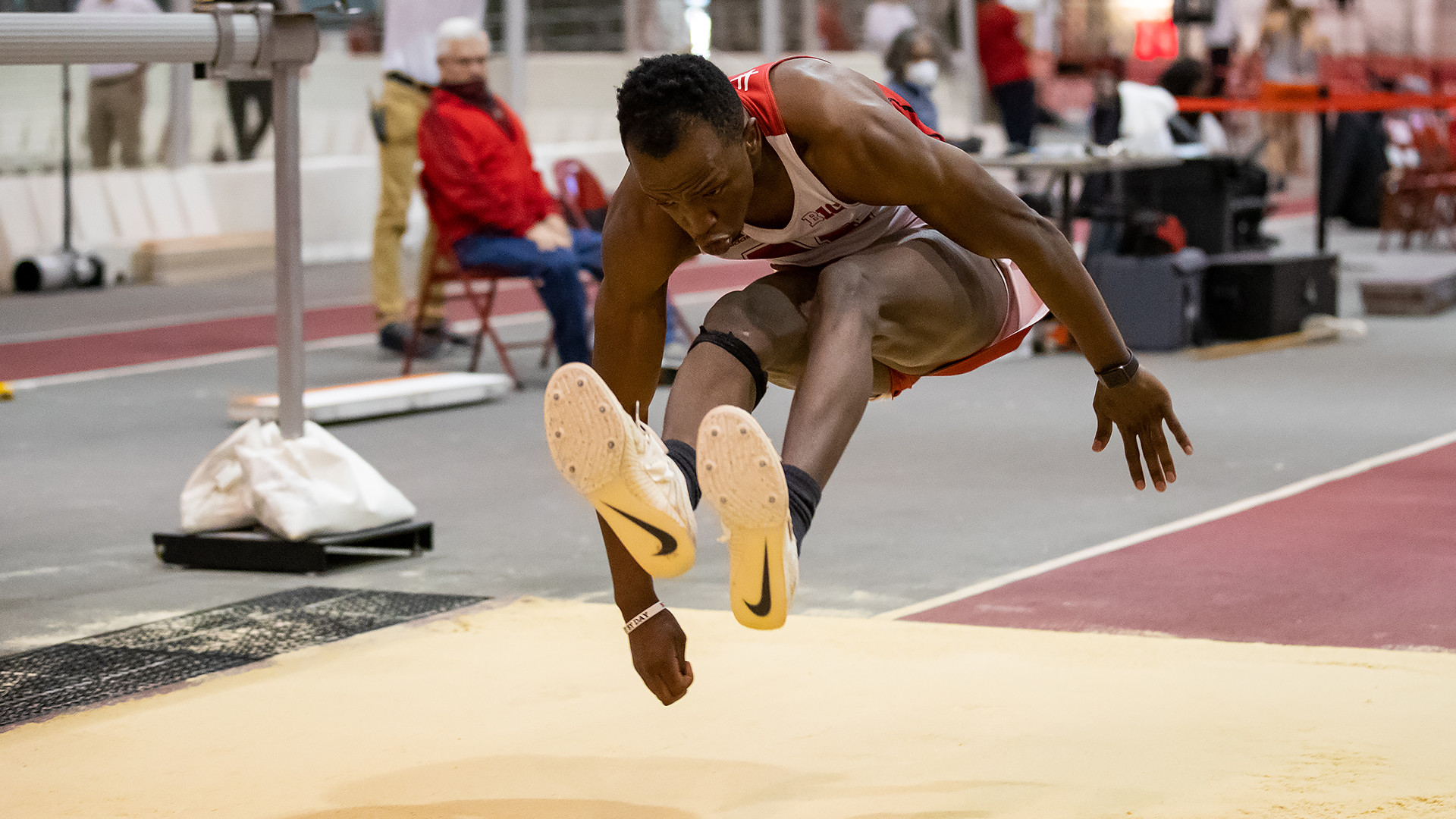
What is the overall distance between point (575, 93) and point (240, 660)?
1347 cm

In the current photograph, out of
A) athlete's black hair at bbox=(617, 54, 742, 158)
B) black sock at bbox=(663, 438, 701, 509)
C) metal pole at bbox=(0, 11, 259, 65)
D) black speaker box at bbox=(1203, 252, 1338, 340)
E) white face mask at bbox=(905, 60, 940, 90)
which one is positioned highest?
white face mask at bbox=(905, 60, 940, 90)

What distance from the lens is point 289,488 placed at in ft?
17.8

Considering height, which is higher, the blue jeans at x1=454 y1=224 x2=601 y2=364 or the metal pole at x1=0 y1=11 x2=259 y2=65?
the metal pole at x1=0 y1=11 x2=259 y2=65

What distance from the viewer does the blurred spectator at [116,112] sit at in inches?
548

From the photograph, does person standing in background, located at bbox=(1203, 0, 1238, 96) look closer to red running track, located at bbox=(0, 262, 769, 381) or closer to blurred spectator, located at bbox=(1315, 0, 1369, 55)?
blurred spectator, located at bbox=(1315, 0, 1369, 55)

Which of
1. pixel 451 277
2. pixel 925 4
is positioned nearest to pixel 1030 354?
pixel 451 277

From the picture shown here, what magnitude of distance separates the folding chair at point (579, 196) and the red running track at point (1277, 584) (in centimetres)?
440

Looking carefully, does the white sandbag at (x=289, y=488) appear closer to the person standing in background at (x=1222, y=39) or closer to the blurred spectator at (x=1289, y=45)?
the person standing in background at (x=1222, y=39)

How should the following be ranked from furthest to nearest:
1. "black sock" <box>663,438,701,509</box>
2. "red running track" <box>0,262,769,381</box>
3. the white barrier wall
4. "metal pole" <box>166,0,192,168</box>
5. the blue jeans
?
"metal pole" <box>166,0,192,168</box>, the white barrier wall, "red running track" <box>0,262,769,381</box>, the blue jeans, "black sock" <box>663,438,701,509</box>

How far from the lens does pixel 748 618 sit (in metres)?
2.84

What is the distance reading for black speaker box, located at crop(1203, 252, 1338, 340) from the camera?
33.8 ft

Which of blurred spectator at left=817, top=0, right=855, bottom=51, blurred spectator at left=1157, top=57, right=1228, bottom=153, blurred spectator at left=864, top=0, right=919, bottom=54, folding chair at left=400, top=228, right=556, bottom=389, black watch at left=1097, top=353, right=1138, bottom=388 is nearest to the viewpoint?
black watch at left=1097, top=353, right=1138, bottom=388

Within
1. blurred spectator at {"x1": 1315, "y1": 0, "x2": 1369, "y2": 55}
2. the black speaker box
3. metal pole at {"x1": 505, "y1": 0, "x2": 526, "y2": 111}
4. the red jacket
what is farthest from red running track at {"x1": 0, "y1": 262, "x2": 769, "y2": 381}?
blurred spectator at {"x1": 1315, "y1": 0, "x2": 1369, "y2": 55}

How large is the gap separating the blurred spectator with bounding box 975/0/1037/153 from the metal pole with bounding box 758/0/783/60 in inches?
89.3
